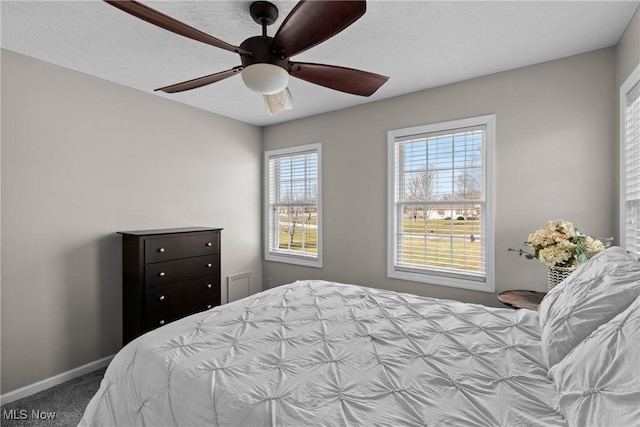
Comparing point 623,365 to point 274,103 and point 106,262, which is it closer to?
point 274,103

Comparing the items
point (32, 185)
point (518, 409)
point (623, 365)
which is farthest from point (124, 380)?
point (32, 185)

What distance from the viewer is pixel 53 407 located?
2.37m

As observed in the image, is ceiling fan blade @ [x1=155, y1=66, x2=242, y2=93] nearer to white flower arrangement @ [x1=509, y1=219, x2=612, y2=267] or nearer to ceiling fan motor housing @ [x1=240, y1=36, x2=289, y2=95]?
ceiling fan motor housing @ [x1=240, y1=36, x2=289, y2=95]

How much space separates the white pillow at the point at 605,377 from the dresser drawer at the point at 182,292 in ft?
9.69

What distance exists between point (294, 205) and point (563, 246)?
305 cm

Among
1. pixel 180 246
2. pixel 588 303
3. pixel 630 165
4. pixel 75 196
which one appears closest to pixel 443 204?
pixel 630 165

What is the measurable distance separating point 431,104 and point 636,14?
4.98 ft

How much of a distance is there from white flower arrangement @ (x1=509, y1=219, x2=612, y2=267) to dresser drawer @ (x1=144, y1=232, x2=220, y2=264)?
2.97 meters

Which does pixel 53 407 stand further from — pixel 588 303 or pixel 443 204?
pixel 443 204

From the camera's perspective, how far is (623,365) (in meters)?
0.83

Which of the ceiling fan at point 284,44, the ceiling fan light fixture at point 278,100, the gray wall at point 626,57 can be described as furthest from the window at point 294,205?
the gray wall at point 626,57

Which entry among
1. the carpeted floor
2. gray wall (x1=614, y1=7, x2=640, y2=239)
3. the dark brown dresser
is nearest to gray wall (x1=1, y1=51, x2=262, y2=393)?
the carpeted floor

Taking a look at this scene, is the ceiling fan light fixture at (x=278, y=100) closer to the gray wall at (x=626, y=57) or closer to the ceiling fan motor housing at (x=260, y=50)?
the ceiling fan motor housing at (x=260, y=50)

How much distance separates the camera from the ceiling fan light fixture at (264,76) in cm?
171
